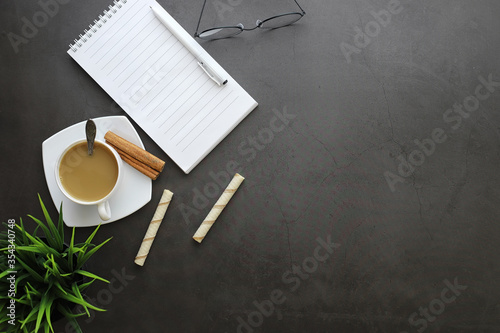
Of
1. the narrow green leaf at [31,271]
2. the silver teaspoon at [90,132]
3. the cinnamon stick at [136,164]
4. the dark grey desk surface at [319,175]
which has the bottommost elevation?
the dark grey desk surface at [319,175]

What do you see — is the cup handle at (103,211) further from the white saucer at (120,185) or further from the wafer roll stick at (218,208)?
the wafer roll stick at (218,208)

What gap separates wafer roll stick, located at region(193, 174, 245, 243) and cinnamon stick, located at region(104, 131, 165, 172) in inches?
7.0

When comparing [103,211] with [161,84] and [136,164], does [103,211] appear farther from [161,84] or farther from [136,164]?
[161,84]

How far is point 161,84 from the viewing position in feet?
3.59

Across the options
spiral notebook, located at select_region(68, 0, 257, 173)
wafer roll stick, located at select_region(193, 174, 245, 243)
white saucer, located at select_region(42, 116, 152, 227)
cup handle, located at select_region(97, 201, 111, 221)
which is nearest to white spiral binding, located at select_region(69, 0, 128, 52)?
spiral notebook, located at select_region(68, 0, 257, 173)

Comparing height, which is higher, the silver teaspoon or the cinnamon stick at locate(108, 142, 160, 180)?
the silver teaspoon

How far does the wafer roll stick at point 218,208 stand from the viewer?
109 centimetres

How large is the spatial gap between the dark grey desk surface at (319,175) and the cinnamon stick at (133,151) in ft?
0.15

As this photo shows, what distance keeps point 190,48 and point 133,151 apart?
31cm

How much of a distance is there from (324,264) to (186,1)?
804mm

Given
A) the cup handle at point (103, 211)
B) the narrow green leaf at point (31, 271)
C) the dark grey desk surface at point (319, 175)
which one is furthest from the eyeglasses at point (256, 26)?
the narrow green leaf at point (31, 271)

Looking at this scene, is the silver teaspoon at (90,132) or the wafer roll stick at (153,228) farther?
the wafer roll stick at (153,228)

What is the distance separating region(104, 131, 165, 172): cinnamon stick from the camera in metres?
1.05

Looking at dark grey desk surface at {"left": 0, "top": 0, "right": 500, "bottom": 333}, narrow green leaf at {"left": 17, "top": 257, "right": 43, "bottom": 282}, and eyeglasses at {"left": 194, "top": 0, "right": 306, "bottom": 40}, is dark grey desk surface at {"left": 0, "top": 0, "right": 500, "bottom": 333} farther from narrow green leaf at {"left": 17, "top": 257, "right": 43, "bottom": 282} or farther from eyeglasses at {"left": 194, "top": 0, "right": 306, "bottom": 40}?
narrow green leaf at {"left": 17, "top": 257, "right": 43, "bottom": 282}
